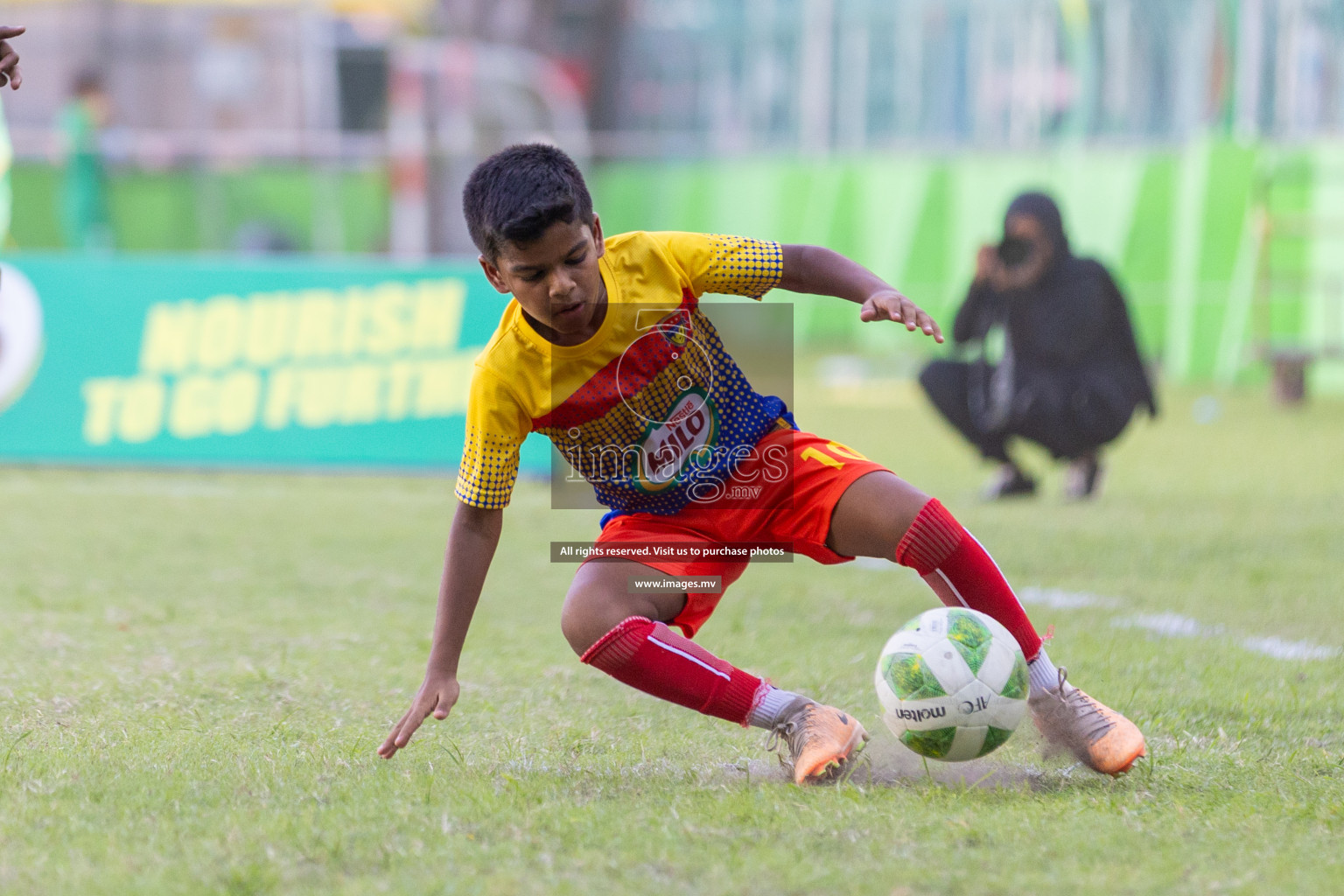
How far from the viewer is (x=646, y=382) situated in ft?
12.1

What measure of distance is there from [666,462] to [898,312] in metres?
0.69

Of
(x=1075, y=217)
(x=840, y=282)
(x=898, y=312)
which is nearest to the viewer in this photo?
(x=898, y=312)

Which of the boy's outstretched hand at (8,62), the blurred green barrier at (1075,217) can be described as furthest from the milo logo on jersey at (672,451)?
the blurred green barrier at (1075,217)

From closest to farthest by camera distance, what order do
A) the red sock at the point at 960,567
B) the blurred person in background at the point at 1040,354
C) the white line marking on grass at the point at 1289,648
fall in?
the red sock at the point at 960,567, the white line marking on grass at the point at 1289,648, the blurred person in background at the point at 1040,354

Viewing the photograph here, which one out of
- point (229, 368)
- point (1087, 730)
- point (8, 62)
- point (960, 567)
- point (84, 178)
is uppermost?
point (8, 62)

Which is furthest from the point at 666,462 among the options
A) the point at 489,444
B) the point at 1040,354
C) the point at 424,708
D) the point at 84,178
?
the point at 84,178

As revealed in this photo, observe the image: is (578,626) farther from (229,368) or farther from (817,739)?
(229,368)

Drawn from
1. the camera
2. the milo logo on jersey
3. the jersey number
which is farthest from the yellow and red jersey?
the camera

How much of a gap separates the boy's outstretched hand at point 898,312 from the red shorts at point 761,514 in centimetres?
38

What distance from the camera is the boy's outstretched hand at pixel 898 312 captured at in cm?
333

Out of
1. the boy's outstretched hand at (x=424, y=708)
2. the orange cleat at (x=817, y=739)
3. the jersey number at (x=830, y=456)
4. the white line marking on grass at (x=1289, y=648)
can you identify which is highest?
the jersey number at (x=830, y=456)

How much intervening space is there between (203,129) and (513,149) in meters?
16.0

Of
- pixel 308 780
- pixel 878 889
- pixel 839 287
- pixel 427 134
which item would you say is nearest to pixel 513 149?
pixel 839 287

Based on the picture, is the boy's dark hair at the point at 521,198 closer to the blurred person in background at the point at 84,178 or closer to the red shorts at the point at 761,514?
the red shorts at the point at 761,514
